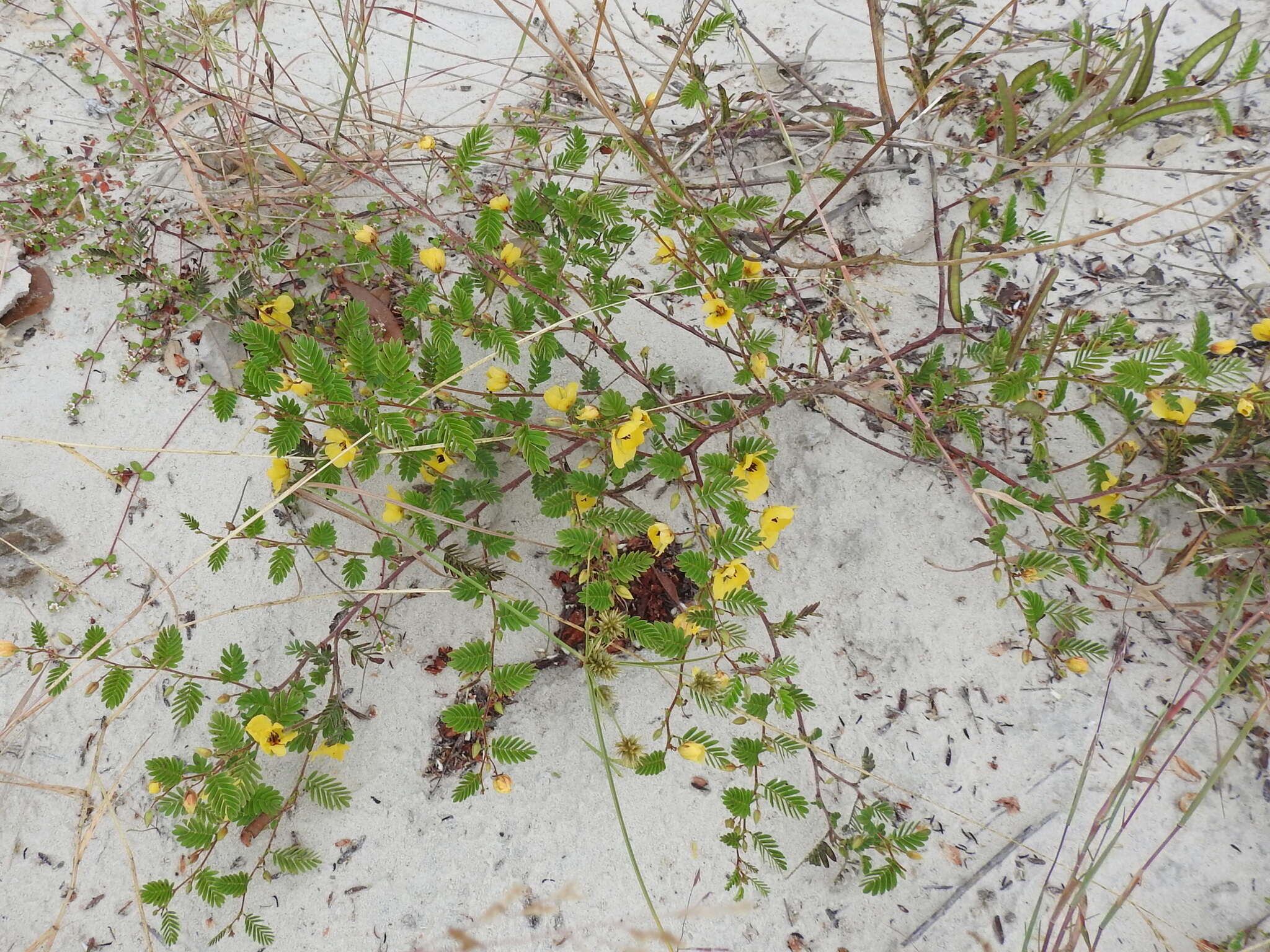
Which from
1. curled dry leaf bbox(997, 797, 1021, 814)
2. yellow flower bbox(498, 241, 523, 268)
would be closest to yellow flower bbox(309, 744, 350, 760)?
yellow flower bbox(498, 241, 523, 268)

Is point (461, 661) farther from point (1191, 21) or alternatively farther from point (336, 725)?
point (1191, 21)

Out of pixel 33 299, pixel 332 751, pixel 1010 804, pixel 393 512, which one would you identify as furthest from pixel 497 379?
pixel 33 299

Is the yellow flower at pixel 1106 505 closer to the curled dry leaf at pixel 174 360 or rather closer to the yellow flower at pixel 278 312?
the yellow flower at pixel 278 312

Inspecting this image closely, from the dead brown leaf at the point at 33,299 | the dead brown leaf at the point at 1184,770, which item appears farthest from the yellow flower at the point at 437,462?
the dead brown leaf at the point at 1184,770

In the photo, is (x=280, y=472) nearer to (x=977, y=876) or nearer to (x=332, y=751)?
(x=332, y=751)

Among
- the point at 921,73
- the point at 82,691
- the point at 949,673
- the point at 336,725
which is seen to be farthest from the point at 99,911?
the point at 921,73

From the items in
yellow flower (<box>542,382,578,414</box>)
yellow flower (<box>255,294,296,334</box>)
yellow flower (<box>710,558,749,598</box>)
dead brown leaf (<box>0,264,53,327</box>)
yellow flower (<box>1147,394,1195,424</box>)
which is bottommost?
yellow flower (<box>710,558,749,598</box>)

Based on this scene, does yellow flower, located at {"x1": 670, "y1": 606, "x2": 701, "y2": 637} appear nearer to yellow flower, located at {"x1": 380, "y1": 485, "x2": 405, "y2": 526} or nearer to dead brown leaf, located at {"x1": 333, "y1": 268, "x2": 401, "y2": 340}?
yellow flower, located at {"x1": 380, "y1": 485, "x2": 405, "y2": 526}

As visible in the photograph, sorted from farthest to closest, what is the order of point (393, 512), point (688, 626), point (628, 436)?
1. point (393, 512)
2. point (688, 626)
3. point (628, 436)
